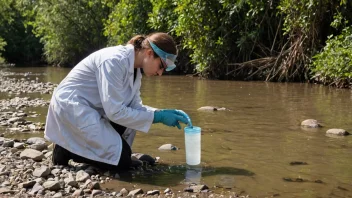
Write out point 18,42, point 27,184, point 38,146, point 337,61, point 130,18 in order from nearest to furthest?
point 27,184
point 38,146
point 337,61
point 130,18
point 18,42

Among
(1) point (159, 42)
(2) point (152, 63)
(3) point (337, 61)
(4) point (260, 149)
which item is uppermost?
(1) point (159, 42)

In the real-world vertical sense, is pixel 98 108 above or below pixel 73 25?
below

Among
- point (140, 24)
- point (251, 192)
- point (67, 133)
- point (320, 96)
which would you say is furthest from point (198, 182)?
point (140, 24)

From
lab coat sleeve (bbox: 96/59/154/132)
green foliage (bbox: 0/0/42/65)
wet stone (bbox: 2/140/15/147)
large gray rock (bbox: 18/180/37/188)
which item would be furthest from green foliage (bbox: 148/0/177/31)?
green foliage (bbox: 0/0/42/65)

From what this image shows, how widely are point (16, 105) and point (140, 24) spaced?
1187cm

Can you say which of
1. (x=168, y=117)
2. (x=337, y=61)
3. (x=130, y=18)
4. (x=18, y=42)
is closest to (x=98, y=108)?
(x=168, y=117)

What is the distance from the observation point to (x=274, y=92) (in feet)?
34.1

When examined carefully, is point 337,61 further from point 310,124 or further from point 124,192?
point 124,192

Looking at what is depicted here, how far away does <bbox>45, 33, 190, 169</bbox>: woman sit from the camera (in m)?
3.72

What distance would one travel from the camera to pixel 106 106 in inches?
146

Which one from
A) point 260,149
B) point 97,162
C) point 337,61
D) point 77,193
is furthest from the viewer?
point 337,61

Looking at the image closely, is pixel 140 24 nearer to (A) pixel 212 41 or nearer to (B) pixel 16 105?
(A) pixel 212 41

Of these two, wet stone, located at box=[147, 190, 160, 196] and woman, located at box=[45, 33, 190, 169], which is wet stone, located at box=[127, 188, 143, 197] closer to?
wet stone, located at box=[147, 190, 160, 196]

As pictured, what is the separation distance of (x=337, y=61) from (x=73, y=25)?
1895 cm
